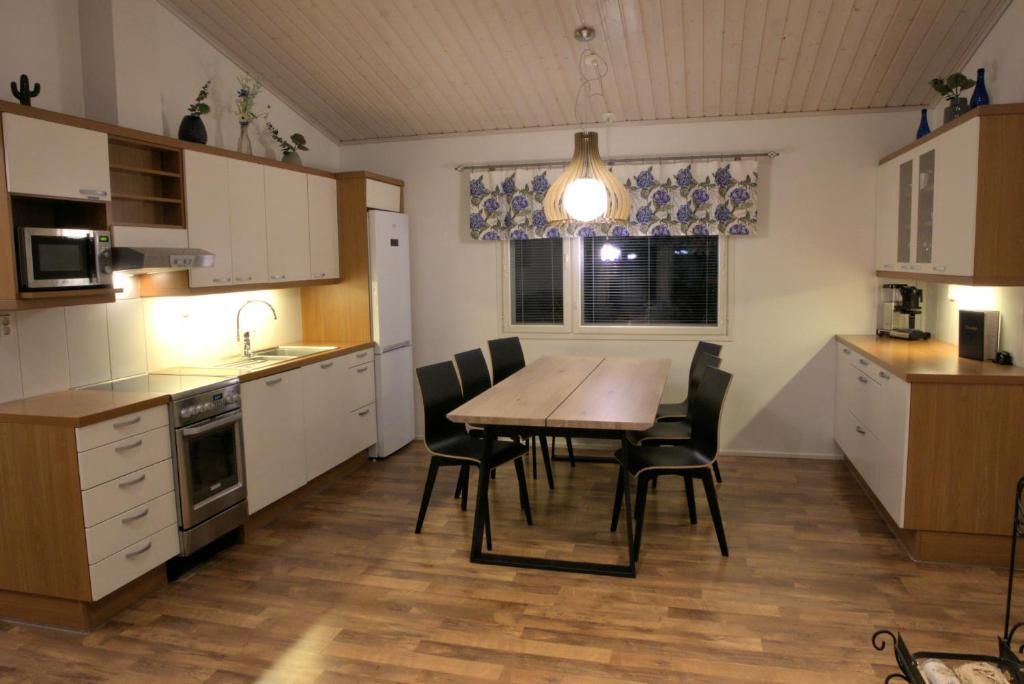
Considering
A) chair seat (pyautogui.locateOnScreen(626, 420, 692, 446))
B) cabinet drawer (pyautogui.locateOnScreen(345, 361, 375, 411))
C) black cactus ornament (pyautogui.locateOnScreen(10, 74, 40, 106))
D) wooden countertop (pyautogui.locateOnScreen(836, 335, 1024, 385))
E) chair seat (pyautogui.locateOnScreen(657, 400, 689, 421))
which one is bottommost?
chair seat (pyautogui.locateOnScreen(626, 420, 692, 446))

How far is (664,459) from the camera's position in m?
3.69

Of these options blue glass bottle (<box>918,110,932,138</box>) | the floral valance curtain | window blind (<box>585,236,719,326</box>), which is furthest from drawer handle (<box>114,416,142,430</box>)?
blue glass bottle (<box>918,110,932,138</box>)

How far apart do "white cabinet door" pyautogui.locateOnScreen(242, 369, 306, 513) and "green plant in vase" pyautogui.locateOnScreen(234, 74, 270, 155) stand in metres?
1.50

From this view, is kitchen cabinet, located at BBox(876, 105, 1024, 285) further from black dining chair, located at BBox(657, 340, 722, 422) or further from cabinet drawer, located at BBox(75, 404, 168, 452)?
cabinet drawer, located at BBox(75, 404, 168, 452)

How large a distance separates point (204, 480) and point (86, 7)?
2.46m

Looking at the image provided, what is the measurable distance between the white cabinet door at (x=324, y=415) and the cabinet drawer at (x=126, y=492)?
1.22 m

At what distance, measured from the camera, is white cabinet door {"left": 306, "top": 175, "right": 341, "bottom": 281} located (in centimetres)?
510

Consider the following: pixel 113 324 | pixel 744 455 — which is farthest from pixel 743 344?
pixel 113 324

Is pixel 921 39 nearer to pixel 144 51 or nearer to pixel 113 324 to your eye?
pixel 144 51

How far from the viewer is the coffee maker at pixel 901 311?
4867mm

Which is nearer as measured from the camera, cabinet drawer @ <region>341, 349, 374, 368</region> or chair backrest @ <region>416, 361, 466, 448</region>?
chair backrest @ <region>416, 361, 466, 448</region>

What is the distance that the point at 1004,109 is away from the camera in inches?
132

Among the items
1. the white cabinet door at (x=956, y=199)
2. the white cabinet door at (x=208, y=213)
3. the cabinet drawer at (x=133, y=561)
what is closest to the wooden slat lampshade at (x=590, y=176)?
the white cabinet door at (x=956, y=199)

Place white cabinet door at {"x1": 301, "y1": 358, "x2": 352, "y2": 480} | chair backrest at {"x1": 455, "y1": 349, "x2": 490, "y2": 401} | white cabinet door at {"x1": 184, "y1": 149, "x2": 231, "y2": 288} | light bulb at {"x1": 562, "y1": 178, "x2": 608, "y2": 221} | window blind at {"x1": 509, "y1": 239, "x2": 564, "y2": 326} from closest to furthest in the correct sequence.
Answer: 1. light bulb at {"x1": 562, "y1": 178, "x2": 608, "y2": 221}
2. white cabinet door at {"x1": 184, "y1": 149, "x2": 231, "y2": 288}
3. chair backrest at {"x1": 455, "y1": 349, "x2": 490, "y2": 401}
4. white cabinet door at {"x1": 301, "y1": 358, "x2": 352, "y2": 480}
5. window blind at {"x1": 509, "y1": 239, "x2": 564, "y2": 326}
